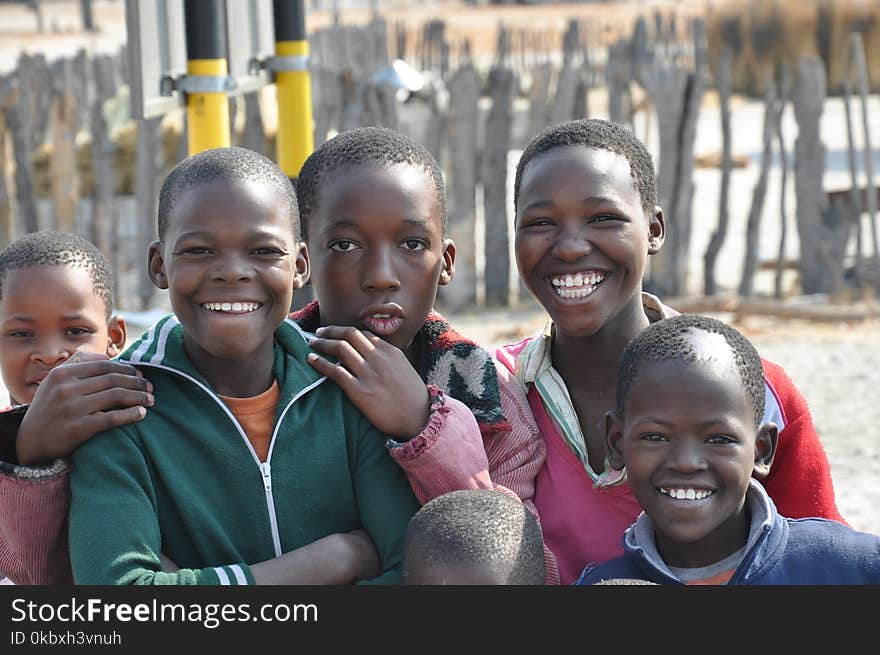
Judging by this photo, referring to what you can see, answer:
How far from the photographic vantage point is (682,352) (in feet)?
7.66

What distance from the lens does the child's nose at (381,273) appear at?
102 inches

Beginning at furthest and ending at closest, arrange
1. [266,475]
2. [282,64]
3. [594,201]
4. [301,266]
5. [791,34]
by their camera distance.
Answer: [791,34]
[282,64]
[594,201]
[301,266]
[266,475]

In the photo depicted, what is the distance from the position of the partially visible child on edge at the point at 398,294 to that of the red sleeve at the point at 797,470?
0.52 m

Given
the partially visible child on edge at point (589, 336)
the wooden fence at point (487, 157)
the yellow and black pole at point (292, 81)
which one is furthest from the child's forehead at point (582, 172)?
the wooden fence at point (487, 157)

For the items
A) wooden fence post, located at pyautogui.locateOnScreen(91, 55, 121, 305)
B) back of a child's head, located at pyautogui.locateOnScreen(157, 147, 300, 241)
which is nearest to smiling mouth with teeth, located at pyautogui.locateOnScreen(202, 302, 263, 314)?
back of a child's head, located at pyautogui.locateOnScreen(157, 147, 300, 241)

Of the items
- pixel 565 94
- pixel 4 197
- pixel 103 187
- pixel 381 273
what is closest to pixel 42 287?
pixel 381 273

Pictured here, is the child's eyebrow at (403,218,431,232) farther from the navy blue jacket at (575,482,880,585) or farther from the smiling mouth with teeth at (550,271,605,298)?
the navy blue jacket at (575,482,880,585)

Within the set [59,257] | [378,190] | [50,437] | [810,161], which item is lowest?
[810,161]

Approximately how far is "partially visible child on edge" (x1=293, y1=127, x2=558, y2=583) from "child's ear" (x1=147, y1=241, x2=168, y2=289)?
334 mm

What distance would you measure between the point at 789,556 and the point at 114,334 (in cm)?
187

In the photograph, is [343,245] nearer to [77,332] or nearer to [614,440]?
[614,440]

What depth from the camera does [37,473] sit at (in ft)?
7.22
